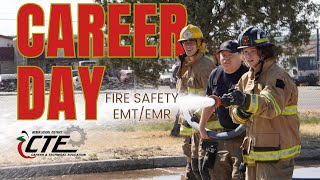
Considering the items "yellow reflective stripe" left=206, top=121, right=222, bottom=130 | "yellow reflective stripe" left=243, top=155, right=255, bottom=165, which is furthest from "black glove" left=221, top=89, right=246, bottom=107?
"yellow reflective stripe" left=206, top=121, right=222, bottom=130

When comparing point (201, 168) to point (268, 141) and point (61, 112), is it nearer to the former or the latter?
point (268, 141)

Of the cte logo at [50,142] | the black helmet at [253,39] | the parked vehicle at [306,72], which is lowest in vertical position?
the cte logo at [50,142]

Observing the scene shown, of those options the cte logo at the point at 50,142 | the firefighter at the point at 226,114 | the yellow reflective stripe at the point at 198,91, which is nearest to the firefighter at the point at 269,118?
the firefighter at the point at 226,114

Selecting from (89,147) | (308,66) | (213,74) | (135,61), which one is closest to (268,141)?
(213,74)

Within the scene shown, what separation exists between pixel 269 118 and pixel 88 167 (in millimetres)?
4870

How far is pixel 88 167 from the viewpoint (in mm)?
8234

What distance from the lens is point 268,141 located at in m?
3.83

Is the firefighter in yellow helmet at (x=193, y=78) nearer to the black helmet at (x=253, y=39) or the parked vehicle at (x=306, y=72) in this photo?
the black helmet at (x=253, y=39)

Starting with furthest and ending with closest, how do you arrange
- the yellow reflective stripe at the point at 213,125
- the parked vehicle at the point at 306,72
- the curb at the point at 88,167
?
the parked vehicle at the point at 306,72, the curb at the point at 88,167, the yellow reflective stripe at the point at 213,125

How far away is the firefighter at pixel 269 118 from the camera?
3787 mm

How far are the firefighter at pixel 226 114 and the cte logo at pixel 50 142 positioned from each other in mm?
4421

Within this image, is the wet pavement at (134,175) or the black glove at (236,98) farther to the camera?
the wet pavement at (134,175)

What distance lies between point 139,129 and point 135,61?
165 cm

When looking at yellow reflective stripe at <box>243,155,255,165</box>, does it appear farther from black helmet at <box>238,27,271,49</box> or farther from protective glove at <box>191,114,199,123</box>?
protective glove at <box>191,114,199,123</box>
